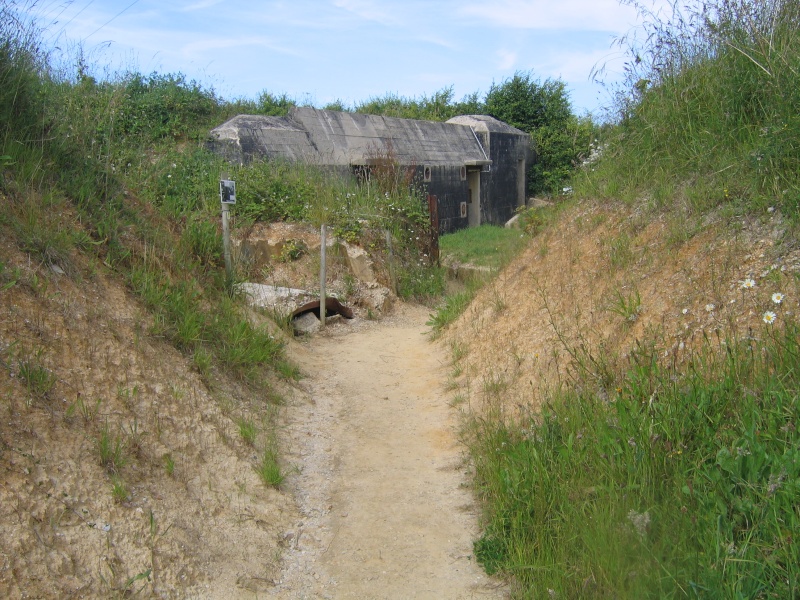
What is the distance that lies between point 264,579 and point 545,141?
75.6 ft

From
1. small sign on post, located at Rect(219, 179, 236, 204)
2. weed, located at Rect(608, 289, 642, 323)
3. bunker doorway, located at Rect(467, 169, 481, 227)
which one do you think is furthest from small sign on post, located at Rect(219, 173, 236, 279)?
bunker doorway, located at Rect(467, 169, 481, 227)

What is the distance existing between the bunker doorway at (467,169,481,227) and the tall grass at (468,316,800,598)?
56.1 ft

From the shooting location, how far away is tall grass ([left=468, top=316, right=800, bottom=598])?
2955 millimetres

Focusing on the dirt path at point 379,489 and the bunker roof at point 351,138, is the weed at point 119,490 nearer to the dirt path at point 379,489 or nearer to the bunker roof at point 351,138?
the dirt path at point 379,489

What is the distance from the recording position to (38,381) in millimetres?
4238

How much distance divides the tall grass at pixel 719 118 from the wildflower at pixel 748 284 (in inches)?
27.0

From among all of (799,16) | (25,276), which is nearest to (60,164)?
(25,276)

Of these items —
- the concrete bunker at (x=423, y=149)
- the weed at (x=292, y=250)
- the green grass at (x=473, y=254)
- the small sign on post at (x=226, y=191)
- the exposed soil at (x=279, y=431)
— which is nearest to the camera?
the exposed soil at (x=279, y=431)

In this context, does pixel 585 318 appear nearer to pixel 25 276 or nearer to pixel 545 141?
pixel 25 276

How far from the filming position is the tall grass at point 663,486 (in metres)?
2.96

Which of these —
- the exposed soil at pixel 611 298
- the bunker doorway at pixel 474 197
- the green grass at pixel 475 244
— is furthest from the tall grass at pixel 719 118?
the bunker doorway at pixel 474 197

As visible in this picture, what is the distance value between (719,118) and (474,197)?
15.7 m

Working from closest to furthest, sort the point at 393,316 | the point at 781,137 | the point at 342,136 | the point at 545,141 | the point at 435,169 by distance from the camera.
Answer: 1. the point at 781,137
2. the point at 393,316
3. the point at 342,136
4. the point at 435,169
5. the point at 545,141

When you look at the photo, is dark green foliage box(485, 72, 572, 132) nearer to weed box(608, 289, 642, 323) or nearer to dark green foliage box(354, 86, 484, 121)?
dark green foliage box(354, 86, 484, 121)
